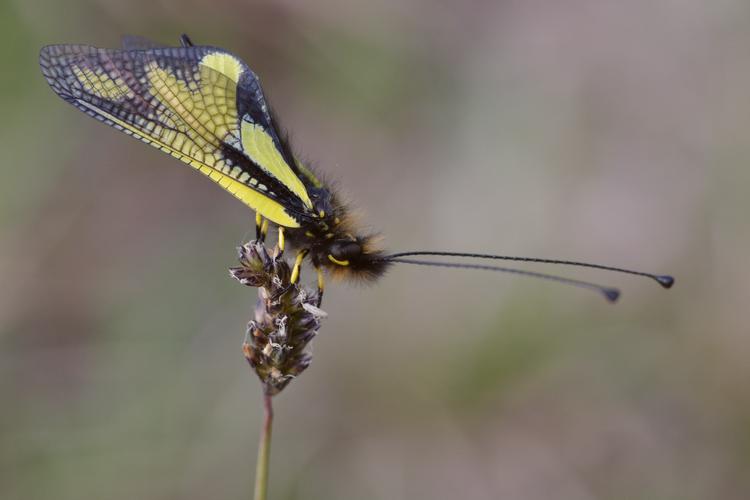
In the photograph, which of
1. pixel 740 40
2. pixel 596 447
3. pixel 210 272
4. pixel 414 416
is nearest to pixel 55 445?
pixel 210 272

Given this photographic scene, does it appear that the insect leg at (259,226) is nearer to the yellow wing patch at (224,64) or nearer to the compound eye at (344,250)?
the compound eye at (344,250)

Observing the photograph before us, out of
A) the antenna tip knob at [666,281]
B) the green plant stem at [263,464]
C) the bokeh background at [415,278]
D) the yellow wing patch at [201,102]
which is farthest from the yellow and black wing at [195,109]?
the bokeh background at [415,278]

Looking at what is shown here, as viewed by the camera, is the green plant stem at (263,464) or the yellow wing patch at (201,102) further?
the yellow wing patch at (201,102)

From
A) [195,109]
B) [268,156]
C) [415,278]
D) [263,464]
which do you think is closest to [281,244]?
[268,156]

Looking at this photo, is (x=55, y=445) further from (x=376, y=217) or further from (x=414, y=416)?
(x=376, y=217)

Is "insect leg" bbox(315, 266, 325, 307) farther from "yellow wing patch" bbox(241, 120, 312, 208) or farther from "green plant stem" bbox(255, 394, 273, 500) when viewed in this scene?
"green plant stem" bbox(255, 394, 273, 500)
